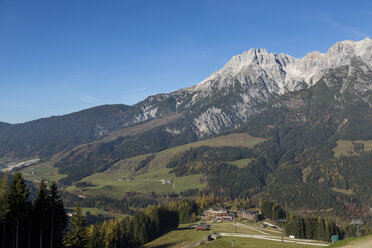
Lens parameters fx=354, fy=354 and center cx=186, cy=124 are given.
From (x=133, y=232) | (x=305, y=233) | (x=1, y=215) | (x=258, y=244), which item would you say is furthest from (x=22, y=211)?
(x=305, y=233)

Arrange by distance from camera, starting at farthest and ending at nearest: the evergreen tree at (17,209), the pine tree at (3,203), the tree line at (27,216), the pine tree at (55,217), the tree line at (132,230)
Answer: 1. the tree line at (132,230)
2. the pine tree at (55,217)
3. the evergreen tree at (17,209)
4. the tree line at (27,216)
5. the pine tree at (3,203)

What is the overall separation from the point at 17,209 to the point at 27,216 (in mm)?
3183

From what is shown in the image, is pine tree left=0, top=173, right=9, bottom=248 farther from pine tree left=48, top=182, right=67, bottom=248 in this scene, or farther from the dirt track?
the dirt track

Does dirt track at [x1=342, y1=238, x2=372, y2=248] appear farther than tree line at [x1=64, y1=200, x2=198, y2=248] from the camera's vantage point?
No

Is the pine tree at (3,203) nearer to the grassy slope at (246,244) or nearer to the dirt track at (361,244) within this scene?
the dirt track at (361,244)

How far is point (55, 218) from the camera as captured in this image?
8700cm

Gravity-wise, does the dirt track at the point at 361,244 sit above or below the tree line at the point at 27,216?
below

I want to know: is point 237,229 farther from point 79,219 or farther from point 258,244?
point 79,219

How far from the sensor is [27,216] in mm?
77875

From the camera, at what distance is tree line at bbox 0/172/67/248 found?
74875 mm

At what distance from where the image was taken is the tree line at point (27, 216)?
74875 mm

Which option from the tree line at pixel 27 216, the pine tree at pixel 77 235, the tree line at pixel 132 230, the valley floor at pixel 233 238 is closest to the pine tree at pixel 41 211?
the tree line at pixel 27 216

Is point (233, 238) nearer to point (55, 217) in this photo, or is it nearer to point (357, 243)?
point (55, 217)

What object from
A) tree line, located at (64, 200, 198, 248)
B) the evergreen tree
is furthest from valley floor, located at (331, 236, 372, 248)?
tree line, located at (64, 200, 198, 248)
